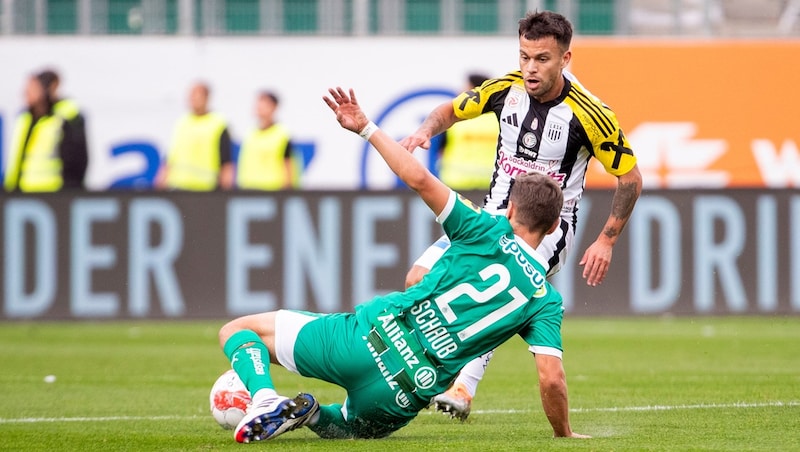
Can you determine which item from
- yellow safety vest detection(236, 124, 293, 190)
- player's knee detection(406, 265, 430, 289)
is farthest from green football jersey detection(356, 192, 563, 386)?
yellow safety vest detection(236, 124, 293, 190)

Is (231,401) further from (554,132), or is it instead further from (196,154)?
(196,154)

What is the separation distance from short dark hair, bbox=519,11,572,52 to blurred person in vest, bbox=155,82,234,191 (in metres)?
12.2

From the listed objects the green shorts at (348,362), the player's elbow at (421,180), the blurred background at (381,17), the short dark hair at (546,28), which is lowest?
the green shorts at (348,362)

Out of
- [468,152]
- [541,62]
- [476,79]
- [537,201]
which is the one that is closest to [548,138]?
[541,62]

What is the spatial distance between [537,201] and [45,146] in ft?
49.5

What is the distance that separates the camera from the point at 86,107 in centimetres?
2094

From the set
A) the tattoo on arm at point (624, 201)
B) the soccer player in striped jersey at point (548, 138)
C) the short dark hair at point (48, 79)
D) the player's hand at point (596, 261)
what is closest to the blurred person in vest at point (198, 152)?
the short dark hair at point (48, 79)

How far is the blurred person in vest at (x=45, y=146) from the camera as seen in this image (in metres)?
19.8

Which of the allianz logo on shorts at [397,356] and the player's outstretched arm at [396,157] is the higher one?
the player's outstretched arm at [396,157]

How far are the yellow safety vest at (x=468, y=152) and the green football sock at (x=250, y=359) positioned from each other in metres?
12.6

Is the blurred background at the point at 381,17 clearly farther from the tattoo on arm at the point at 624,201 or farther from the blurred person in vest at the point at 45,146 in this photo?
the tattoo on arm at the point at 624,201

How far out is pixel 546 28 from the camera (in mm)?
7617

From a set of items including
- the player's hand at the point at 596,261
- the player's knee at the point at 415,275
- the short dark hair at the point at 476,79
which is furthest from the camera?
the short dark hair at the point at 476,79

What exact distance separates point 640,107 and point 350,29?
184 inches
